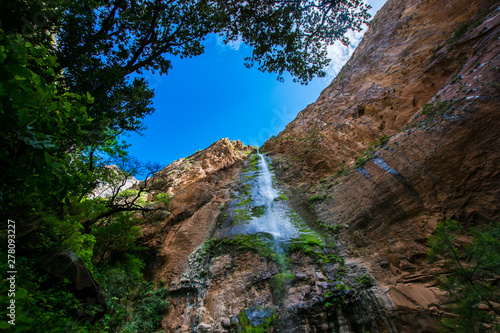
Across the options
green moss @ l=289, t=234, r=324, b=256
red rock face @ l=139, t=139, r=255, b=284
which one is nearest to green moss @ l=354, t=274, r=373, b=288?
green moss @ l=289, t=234, r=324, b=256

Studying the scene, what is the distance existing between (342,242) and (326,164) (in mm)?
7861

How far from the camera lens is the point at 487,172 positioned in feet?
21.9

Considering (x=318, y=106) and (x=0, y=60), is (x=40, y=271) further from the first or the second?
(x=318, y=106)

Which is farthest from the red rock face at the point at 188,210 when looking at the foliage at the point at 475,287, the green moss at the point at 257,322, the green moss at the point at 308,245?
the foliage at the point at 475,287

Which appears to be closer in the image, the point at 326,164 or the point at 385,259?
the point at 385,259

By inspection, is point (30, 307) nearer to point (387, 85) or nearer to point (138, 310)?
point (138, 310)

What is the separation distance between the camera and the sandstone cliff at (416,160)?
6672 mm

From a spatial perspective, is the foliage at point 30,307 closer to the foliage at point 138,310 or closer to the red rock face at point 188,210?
the foliage at point 138,310

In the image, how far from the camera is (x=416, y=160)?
8.61m

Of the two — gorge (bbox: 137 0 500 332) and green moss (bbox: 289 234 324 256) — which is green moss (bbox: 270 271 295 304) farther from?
green moss (bbox: 289 234 324 256)

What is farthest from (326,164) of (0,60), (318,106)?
(0,60)

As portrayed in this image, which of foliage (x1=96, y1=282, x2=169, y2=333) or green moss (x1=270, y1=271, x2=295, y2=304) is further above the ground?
foliage (x1=96, y1=282, x2=169, y2=333)

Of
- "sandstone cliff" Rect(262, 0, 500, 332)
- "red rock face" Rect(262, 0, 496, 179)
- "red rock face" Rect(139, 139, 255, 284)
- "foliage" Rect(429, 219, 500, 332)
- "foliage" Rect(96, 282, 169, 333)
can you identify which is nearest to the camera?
"foliage" Rect(429, 219, 500, 332)

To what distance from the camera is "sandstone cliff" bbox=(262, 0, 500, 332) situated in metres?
6.67
